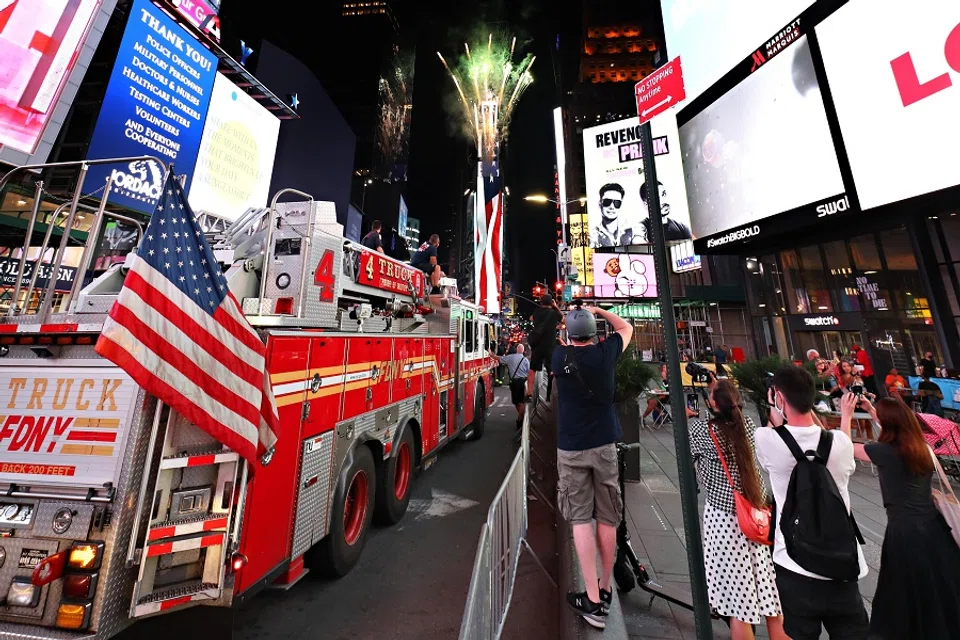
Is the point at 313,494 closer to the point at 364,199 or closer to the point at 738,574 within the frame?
the point at 738,574

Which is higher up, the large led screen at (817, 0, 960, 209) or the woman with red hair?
the large led screen at (817, 0, 960, 209)

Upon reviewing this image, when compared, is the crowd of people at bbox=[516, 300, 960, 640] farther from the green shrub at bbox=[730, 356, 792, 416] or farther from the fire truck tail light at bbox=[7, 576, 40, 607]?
the green shrub at bbox=[730, 356, 792, 416]

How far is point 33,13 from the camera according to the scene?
8.91 metres

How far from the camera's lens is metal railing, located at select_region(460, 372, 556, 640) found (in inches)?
71.8

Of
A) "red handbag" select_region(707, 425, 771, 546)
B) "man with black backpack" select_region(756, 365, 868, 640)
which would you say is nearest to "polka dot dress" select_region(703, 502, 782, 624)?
"red handbag" select_region(707, 425, 771, 546)

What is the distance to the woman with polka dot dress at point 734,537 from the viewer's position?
2.43m

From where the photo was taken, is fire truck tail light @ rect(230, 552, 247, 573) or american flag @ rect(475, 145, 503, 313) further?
american flag @ rect(475, 145, 503, 313)

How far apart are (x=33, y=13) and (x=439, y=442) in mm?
14666

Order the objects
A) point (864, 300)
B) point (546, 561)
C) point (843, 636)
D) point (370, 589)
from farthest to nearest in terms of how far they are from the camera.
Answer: point (864, 300) < point (546, 561) < point (370, 589) < point (843, 636)

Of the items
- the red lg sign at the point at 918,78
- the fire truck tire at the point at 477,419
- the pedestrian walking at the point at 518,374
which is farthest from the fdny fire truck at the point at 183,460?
the red lg sign at the point at 918,78

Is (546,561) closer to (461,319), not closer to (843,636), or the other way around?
(843,636)

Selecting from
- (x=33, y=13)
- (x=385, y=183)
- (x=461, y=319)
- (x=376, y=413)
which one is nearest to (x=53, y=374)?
(x=376, y=413)

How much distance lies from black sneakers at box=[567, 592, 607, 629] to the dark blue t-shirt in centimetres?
105

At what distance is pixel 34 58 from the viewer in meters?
9.00
